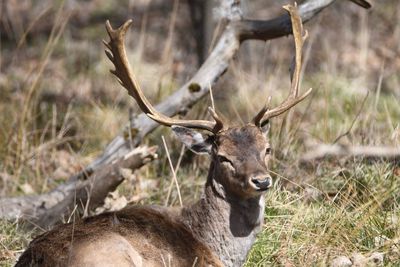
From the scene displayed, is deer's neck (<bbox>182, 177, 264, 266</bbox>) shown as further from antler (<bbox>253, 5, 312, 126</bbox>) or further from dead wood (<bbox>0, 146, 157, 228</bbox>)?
dead wood (<bbox>0, 146, 157, 228</bbox>)

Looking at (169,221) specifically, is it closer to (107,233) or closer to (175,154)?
(107,233)

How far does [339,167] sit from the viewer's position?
6.81 metres

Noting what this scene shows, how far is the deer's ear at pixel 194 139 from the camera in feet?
19.5

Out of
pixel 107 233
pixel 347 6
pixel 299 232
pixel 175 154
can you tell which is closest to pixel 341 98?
pixel 175 154

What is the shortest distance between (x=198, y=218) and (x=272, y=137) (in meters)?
1.91

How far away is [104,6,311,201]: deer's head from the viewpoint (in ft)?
17.8

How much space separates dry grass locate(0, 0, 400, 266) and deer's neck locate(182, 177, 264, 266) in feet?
0.60

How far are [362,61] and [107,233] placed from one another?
819 cm

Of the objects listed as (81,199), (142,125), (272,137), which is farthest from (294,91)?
(81,199)

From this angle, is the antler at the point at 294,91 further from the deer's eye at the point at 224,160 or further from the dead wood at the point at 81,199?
the dead wood at the point at 81,199

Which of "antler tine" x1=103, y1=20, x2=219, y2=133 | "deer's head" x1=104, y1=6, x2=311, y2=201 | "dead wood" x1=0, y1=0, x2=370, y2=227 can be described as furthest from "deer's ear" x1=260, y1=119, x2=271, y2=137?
"dead wood" x1=0, y1=0, x2=370, y2=227

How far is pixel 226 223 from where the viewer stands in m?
5.71

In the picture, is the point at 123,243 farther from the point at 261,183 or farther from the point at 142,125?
the point at 142,125

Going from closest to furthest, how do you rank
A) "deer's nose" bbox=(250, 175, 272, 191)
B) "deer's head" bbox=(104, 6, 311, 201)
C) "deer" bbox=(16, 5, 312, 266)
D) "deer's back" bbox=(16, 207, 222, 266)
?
"deer's back" bbox=(16, 207, 222, 266) → "deer" bbox=(16, 5, 312, 266) → "deer's nose" bbox=(250, 175, 272, 191) → "deer's head" bbox=(104, 6, 311, 201)
